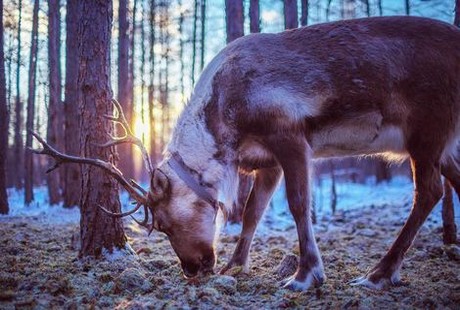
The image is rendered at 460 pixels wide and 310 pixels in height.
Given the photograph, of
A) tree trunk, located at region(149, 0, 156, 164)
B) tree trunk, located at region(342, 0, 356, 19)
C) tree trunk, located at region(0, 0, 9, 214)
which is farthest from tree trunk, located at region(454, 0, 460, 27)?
tree trunk, located at region(149, 0, 156, 164)

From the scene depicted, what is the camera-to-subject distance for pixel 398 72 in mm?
4051

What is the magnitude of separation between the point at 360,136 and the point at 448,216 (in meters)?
2.54

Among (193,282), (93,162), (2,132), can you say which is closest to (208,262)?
(193,282)

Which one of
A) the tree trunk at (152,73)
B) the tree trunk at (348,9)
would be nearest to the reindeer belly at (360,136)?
the tree trunk at (348,9)

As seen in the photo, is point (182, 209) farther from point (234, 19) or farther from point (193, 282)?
point (234, 19)

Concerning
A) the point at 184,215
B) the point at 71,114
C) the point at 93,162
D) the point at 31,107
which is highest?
the point at 31,107

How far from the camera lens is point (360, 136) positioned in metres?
4.18

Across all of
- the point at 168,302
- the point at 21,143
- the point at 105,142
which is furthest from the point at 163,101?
the point at 168,302

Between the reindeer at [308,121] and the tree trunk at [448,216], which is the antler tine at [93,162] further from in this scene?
the tree trunk at [448,216]

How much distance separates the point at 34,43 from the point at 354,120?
15.2 m

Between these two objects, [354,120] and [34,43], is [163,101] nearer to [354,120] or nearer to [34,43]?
[34,43]

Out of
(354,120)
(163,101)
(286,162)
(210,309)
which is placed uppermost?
(163,101)

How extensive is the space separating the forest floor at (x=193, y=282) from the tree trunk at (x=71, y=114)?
5031 mm

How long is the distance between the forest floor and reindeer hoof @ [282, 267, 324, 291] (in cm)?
8
